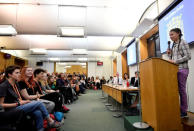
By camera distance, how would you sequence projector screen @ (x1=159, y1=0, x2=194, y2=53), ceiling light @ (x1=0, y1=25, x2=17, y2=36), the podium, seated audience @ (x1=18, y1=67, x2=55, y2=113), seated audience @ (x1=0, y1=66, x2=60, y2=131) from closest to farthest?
the podium, seated audience @ (x1=0, y1=66, x2=60, y2=131), seated audience @ (x1=18, y1=67, x2=55, y2=113), projector screen @ (x1=159, y1=0, x2=194, y2=53), ceiling light @ (x1=0, y1=25, x2=17, y2=36)

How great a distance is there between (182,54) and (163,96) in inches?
26.9

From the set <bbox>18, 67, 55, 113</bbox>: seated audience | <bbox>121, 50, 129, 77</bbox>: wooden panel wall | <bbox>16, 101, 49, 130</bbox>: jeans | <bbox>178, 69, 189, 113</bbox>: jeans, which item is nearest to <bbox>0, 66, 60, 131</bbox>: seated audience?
<bbox>16, 101, 49, 130</bbox>: jeans

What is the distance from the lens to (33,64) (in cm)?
1120

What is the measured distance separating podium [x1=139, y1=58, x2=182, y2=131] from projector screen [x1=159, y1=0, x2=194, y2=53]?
138 centimetres

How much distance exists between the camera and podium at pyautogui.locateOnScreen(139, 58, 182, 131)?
1.39 m

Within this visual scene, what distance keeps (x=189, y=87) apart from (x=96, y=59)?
9244mm

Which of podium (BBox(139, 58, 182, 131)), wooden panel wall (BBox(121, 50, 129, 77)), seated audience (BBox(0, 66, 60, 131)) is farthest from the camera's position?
wooden panel wall (BBox(121, 50, 129, 77))

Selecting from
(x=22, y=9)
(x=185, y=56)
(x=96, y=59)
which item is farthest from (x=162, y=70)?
(x=96, y=59)

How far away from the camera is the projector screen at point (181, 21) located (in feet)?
7.61

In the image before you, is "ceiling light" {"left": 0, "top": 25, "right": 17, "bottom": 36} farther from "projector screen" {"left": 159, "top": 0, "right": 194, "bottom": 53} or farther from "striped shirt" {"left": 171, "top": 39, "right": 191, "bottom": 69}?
"projector screen" {"left": 159, "top": 0, "right": 194, "bottom": 53}

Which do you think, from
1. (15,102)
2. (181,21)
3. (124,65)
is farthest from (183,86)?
(124,65)

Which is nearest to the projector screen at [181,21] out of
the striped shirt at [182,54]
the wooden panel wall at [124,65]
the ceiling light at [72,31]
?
the striped shirt at [182,54]

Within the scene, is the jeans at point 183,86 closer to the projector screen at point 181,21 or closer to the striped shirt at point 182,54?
the striped shirt at point 182,54

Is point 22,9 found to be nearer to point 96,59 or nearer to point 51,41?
point 51,41
